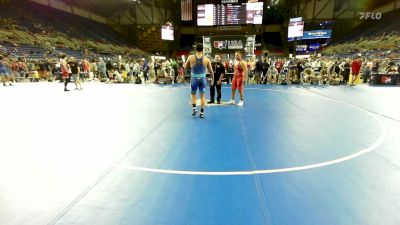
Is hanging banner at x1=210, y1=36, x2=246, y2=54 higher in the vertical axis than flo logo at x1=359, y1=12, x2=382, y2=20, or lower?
lower

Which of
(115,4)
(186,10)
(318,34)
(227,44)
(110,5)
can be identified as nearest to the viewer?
(227,44)

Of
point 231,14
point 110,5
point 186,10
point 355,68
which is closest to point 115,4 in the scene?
point 110,5

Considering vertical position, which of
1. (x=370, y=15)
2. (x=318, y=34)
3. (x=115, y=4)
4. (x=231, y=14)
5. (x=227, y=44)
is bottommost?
(x=227, y=44)

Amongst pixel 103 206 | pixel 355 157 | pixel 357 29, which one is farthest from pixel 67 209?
pixel 357 29

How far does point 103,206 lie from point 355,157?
4168 millimetres

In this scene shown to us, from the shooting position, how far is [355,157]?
15.0ft

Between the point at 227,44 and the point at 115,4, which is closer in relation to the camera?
the point at 227,44

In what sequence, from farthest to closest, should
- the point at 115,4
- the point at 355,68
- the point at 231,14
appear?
1. the point at 115,4
2. the point at 231,14
3. the point at 355,68

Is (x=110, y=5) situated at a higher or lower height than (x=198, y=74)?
higher

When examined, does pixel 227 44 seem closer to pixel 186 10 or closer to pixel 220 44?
pixel 220 44

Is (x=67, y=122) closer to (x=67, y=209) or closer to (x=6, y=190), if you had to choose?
(x=6, y=190)

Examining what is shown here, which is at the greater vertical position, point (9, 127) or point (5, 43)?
point (5, 43)

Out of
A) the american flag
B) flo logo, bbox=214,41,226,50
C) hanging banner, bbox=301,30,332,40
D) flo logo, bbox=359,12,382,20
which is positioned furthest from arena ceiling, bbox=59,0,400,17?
flo logo, bbox=214,41,226,50

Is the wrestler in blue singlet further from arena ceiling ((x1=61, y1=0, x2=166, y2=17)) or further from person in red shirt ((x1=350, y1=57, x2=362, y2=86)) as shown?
arena ceiling ((x1=61, y1=0, x2=166, y2=17))
